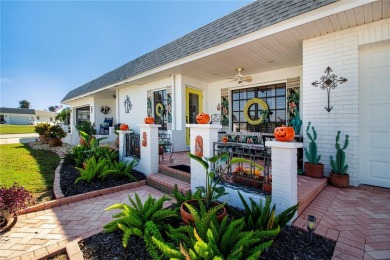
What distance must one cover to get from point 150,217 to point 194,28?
513 cm

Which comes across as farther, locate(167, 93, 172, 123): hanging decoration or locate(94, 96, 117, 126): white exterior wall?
locate(94, 96, 117, 126): white exterior wall

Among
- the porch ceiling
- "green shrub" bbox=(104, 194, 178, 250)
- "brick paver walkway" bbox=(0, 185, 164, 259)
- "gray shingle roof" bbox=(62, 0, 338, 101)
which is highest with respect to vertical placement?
"gray shingle roof" bbox=(62, 0, 338, 101)

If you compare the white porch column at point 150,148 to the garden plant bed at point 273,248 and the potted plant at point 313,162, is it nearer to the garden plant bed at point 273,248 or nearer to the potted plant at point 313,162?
the garden plant bed at point 273,248

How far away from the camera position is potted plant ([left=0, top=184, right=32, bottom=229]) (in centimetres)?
244

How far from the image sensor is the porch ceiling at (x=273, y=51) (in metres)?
3.02

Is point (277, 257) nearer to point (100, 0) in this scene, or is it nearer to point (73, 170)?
point (73, 170)

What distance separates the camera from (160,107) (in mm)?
7527

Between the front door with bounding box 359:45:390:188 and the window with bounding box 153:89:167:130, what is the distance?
5864 millimetres

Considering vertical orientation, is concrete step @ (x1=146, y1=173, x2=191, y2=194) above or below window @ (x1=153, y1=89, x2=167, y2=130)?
below

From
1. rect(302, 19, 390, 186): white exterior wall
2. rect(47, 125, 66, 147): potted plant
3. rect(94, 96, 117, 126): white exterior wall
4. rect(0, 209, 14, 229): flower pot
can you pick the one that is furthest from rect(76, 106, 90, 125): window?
rect(302, 19, 390, 186): white exterior wall

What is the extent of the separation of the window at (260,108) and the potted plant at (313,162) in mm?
2322

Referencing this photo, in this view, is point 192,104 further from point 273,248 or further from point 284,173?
point 273,248

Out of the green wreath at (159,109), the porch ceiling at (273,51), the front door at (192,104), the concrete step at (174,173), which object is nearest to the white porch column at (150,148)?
the concrete step at (174,173)

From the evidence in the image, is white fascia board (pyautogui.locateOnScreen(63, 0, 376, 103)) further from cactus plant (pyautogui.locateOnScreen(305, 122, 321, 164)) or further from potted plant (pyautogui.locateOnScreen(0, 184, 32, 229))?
potted plant (pyautogui.locateOnScreen(0, 184, 32, 229))
